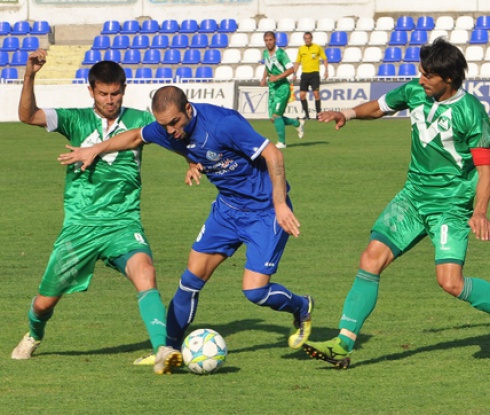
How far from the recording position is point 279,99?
19953 millimetres

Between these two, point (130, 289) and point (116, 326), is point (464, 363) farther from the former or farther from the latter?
point (130, 289)

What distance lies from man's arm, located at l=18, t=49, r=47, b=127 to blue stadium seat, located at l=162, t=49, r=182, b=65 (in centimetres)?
2583

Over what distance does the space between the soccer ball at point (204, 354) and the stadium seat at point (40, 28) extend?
30357mm

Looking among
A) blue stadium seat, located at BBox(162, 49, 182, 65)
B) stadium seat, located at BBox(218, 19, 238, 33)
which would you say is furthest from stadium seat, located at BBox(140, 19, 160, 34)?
stadium seat, located at BBox(218, 19, 238, 33)

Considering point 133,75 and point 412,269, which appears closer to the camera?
point 412,269

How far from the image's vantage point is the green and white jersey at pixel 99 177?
6.56 metres

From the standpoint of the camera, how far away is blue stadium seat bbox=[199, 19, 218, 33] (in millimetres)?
33656

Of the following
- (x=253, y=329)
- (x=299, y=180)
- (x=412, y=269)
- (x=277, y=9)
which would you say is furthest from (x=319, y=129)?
(x=253, y=329)

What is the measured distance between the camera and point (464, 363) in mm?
6578

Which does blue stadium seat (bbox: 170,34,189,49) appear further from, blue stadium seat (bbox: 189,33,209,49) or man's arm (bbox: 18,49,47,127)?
man's arm (bbox: 18,49,47,127)

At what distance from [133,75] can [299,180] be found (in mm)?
16966

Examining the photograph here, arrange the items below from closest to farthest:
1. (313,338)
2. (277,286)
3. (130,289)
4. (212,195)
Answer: (277,286) < (313,338) < (130,289) < (212,195)

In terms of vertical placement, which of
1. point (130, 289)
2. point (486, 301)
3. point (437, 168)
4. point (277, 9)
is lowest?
point (130, 289)

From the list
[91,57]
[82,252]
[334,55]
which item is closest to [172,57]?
[91,57]
